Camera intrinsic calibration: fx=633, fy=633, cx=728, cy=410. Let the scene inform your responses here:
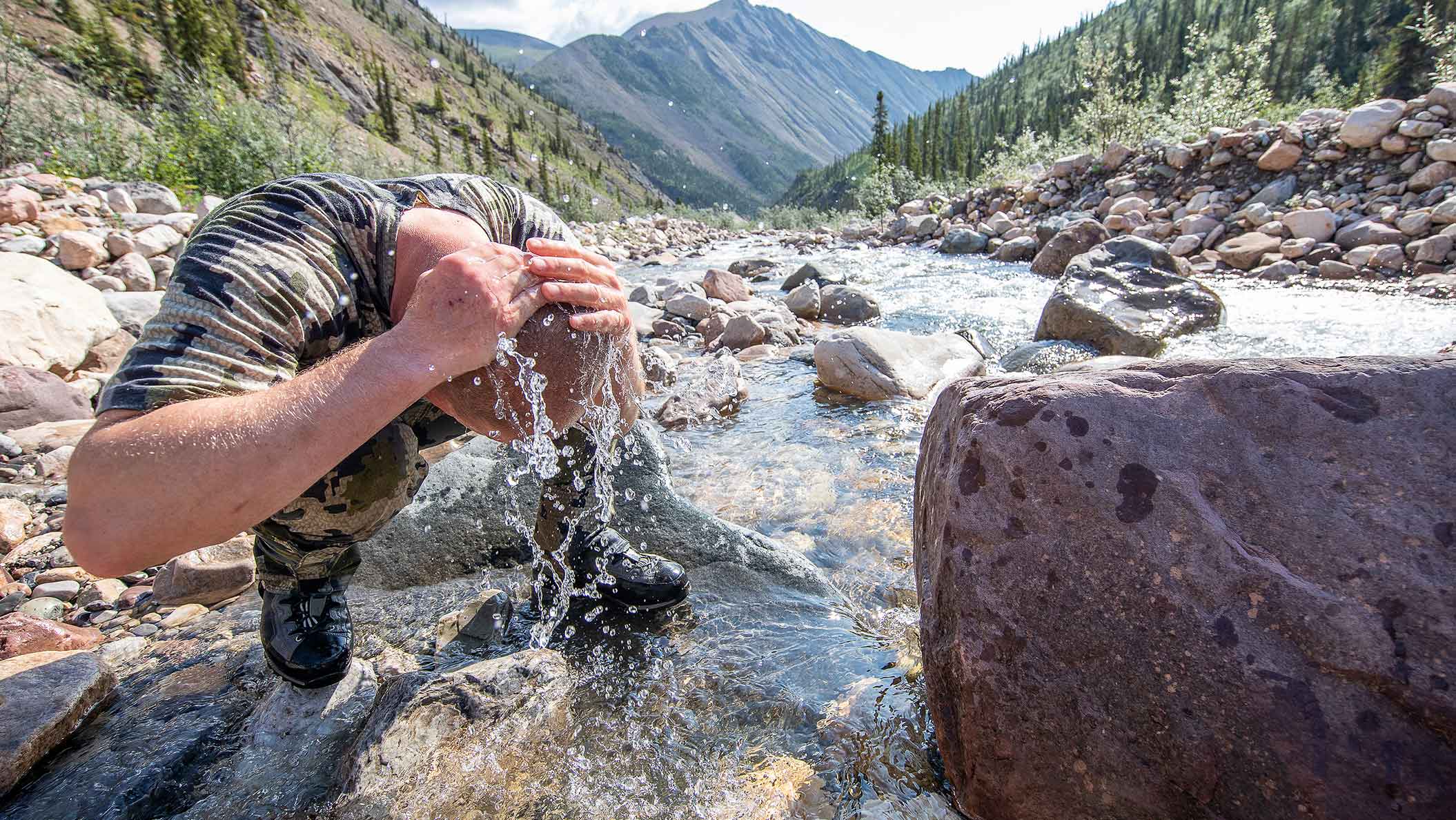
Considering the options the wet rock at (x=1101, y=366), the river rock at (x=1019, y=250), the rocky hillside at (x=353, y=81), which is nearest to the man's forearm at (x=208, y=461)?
the wet rock at (x=1101, y=366)

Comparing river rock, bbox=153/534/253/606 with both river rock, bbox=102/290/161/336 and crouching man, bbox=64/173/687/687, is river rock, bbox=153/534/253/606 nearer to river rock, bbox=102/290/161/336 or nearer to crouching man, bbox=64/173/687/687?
crouching man, bbox=64/173/687/687

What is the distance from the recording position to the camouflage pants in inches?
74.9

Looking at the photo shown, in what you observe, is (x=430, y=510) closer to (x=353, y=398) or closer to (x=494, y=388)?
(x=494, y=388)

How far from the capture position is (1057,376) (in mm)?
1817

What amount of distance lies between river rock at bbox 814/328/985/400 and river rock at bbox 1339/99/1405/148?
865 centimetres

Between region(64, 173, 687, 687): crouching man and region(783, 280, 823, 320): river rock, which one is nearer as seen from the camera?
region(64, 173, 687, 687): crouching man

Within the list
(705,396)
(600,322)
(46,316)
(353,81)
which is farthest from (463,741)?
(353,81)

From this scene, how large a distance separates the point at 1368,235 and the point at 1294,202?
1.84 meters

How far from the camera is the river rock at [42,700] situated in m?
1.73

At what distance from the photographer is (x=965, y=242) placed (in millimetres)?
15094

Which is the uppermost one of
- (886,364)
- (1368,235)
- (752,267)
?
(1368,235)

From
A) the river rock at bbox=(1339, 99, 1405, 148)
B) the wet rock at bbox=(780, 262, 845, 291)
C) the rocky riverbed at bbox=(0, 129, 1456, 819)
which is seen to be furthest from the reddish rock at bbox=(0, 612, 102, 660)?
the river rock at bbox=(1339, 99, 1405, 148)

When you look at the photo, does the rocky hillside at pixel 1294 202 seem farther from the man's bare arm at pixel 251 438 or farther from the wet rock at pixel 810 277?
the man's bare arm at pixel 251 438

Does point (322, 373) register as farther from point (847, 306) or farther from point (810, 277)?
point (810, 277)
